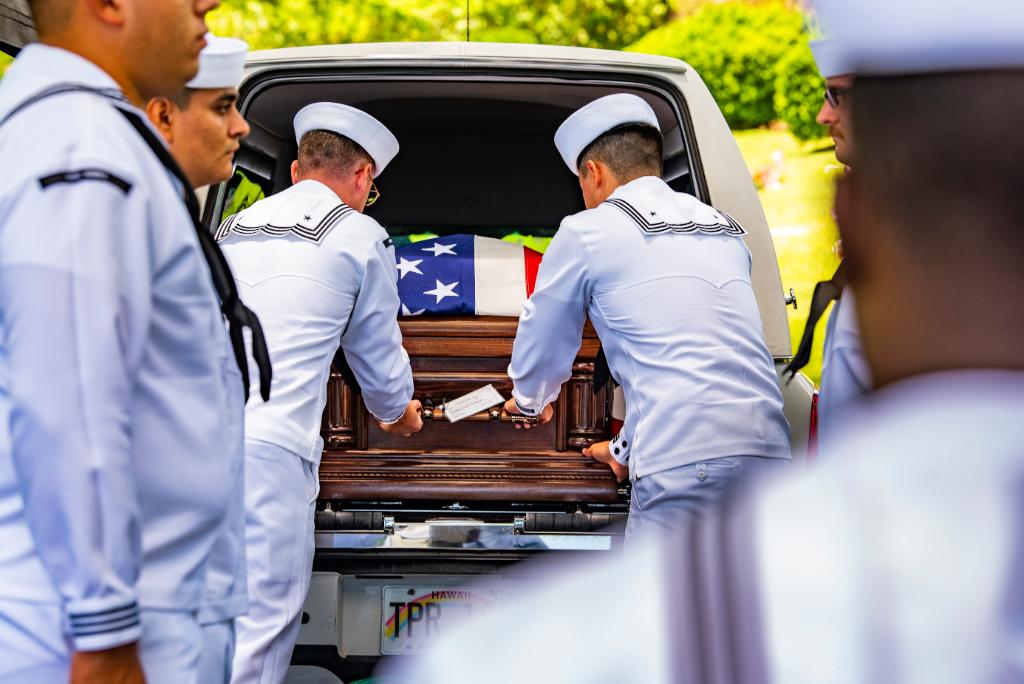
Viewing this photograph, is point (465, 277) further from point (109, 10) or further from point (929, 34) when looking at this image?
point (929, 34)

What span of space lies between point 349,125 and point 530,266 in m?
0.79

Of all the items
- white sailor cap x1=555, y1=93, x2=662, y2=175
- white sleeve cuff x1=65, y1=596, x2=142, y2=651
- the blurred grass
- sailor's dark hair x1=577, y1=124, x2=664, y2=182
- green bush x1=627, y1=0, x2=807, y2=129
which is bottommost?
white sleeve cuff x1=65, y1=596, x2=142, y2=651

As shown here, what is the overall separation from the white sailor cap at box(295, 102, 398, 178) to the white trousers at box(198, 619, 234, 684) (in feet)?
6.30

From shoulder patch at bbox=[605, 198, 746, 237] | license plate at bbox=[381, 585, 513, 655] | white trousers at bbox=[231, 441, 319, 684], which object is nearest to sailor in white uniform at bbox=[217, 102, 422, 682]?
white trousers at bbox=[231, 441, 319, 684]

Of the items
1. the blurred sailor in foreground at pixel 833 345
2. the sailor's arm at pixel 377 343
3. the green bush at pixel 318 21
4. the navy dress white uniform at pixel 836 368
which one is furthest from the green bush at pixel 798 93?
the navy dress white uniform at pixel 836 368

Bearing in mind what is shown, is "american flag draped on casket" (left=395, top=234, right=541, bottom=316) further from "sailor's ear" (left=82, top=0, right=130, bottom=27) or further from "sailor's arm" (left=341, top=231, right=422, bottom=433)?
"sailor's ear" (left=82, top=0, right=130, bottom=27)

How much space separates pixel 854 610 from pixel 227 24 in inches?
576

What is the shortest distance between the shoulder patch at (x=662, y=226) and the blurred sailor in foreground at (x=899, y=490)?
6.96 ft

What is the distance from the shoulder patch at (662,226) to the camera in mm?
2812

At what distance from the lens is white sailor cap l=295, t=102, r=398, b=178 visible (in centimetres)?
326

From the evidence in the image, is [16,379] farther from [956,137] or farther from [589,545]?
[589,545]

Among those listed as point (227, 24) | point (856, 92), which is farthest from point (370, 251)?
point (227, 24)

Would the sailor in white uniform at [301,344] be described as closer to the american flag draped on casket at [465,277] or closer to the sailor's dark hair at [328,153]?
the sailor's dark hair at [328,153]

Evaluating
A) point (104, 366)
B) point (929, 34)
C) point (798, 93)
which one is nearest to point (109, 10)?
point (104, 366)
